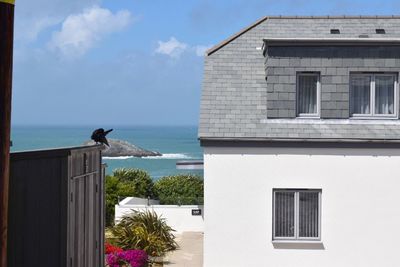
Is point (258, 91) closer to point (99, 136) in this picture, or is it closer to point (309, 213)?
point (309, 213)

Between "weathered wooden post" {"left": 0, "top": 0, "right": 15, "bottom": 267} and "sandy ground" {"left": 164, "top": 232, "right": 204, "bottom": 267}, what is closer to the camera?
"weathered wooden post" {"left": 0, "top": 0, "right": 15, "bottom": 267}

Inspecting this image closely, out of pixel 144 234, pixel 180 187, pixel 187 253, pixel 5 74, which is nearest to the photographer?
pixel 5 74

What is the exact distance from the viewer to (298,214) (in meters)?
13.8

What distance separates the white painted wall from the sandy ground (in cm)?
243

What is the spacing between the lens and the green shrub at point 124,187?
22.1m

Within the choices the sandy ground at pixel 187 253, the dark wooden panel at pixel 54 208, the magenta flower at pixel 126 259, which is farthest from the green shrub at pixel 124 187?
the dark wooden panel at pixel 54 208

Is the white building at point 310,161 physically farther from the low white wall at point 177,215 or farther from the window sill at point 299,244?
the low white wall at point 177,215

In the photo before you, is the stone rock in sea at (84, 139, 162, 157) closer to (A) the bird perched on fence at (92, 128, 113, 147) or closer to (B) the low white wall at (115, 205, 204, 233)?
(B) the low white wall at (115, 205, 204, 233)

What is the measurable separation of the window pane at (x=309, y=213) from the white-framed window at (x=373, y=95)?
77.5 inches

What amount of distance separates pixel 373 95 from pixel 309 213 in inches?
111

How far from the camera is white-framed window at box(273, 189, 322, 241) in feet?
45.5

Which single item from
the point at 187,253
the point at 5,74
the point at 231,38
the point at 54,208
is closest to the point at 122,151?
the point at 187,253

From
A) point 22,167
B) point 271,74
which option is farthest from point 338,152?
point 22,167

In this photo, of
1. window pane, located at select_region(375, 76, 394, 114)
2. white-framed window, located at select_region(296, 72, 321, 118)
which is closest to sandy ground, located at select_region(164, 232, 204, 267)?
white-framed window, located at select_region(296, 72, 321, 118)
